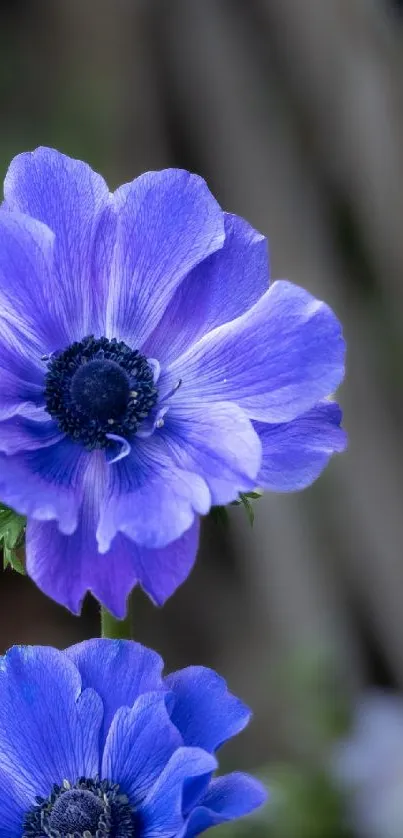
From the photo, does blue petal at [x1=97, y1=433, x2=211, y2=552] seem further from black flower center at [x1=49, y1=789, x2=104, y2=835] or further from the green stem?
black flower center at [x1=49, y1=789, x2=104, y2=835]

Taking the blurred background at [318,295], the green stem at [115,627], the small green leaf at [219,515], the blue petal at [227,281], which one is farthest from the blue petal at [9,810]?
the blurred background at [318,295]

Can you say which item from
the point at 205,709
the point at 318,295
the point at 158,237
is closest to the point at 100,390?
the point at 158,237

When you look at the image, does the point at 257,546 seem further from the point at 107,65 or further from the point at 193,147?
the point at 107,65

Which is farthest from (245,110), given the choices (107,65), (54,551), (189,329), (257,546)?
(54,551)

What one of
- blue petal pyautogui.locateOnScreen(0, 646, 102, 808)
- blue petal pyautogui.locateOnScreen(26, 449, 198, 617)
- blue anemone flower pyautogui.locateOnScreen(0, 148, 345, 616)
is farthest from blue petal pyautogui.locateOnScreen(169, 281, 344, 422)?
blue petal pyautogui.locateOnScreen(0, 646, 102, 808)

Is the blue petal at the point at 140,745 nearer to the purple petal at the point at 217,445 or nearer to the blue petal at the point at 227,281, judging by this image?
the purple petal at the point at 217,445

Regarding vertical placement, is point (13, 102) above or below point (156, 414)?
above

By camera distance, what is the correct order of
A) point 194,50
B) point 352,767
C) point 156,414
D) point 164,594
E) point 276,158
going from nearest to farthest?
1. point 164,594
2. point 156,414
3. point 352,767
4. point 276,158
5. point 194,50
